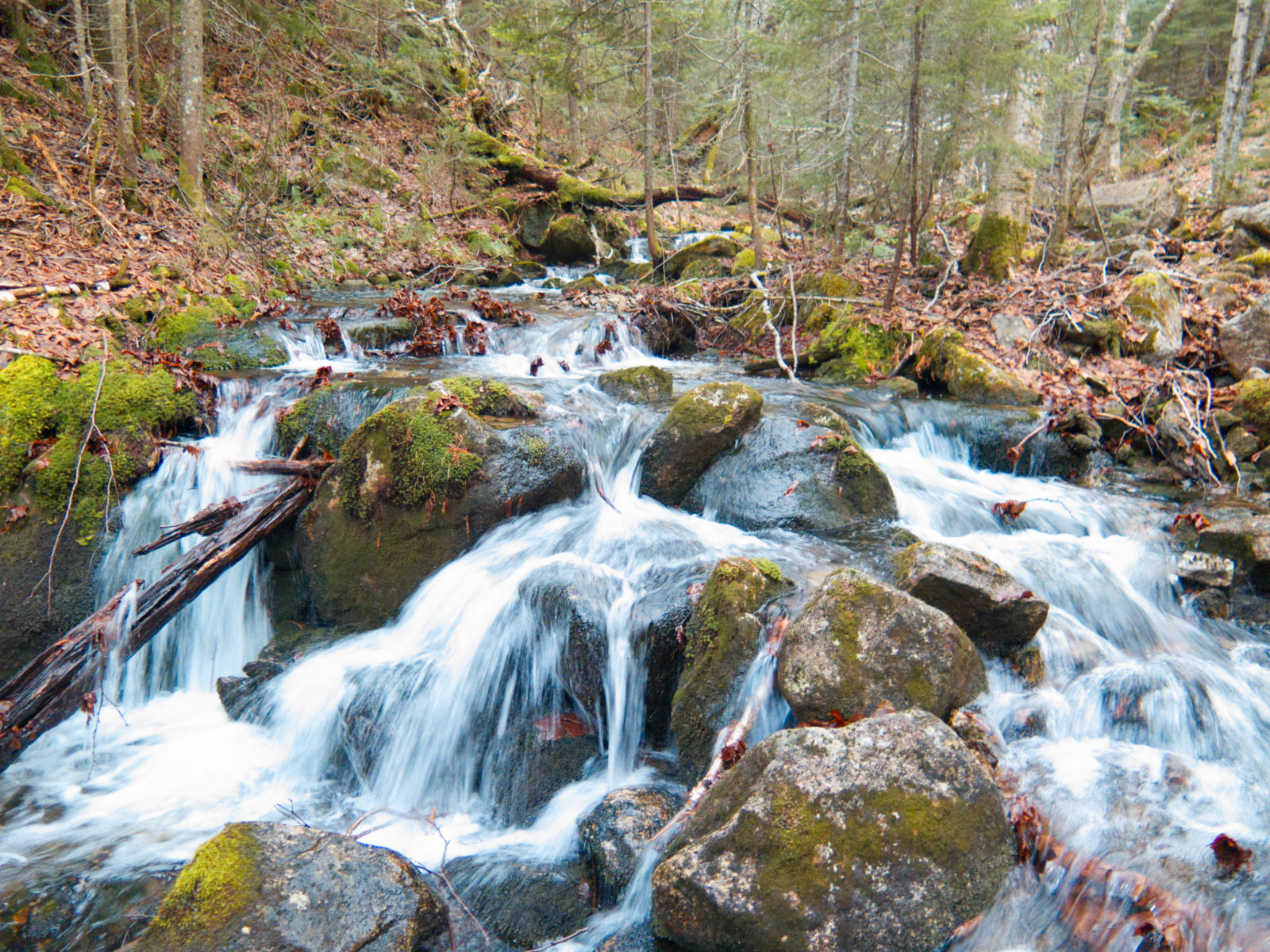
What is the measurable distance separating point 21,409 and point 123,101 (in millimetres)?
6357

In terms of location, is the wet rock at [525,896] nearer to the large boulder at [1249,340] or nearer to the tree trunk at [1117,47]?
the large boulder at [1249,340]

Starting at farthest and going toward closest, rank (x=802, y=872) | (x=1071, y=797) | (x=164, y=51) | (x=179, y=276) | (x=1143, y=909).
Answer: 1. (x=164, y=51)
2. (x=179, y=276)
3. (x=1071, y=797)
4. (x=1143, y=909)
5. (x=802, y=872)

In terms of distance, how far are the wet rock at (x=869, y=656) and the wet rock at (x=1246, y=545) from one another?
3087 mm

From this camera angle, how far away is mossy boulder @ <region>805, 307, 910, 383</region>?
8602 millimetres

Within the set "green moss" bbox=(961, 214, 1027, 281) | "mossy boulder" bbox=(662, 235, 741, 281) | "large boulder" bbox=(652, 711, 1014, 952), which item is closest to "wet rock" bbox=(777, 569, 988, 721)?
"large boulder" bbox=(652, 711, 1014, 952)

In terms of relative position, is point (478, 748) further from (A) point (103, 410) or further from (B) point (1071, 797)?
(A) point (103, 410)

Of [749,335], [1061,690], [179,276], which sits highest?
[179,276]

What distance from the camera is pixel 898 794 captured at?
2512mm

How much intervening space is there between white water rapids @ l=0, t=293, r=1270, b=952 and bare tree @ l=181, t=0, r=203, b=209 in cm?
538

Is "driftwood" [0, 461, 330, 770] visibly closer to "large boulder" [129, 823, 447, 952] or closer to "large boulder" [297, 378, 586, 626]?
"large boulder" [297, 378, 586, 626]

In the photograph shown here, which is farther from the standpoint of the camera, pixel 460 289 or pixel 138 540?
pixel 460 289

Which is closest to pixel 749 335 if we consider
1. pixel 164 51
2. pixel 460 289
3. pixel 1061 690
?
pixel 460 289

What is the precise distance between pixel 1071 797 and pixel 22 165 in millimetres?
11478

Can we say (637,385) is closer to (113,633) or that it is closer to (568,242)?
(113,633)
